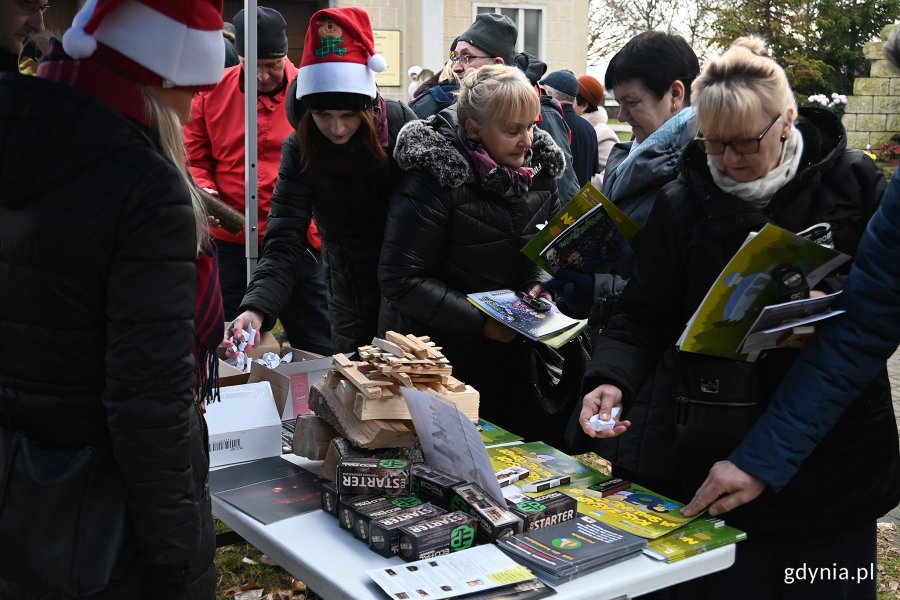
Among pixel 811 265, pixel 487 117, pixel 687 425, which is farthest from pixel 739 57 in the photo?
pixel 487 117

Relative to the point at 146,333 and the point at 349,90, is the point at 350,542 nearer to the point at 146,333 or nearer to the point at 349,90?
the point at 146,333

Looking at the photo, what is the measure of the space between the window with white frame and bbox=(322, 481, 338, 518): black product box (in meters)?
11.8

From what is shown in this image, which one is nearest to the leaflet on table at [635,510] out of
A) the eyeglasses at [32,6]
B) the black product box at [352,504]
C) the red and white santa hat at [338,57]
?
Result: the black product box at [352,504]

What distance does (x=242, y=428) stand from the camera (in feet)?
7.59

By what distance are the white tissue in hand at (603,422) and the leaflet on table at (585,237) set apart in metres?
0.51

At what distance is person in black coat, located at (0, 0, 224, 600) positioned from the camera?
59.3 inches

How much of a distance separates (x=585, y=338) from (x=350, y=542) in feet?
4.47

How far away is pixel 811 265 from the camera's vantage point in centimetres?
179

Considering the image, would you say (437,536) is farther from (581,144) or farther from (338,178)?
(581,144)

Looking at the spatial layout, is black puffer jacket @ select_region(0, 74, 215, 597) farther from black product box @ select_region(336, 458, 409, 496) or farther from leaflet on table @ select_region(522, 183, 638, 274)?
leaflet on table @ select_region(522, 183, 638, 274)

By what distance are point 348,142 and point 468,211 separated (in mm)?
479

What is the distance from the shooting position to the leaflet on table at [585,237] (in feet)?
7.41

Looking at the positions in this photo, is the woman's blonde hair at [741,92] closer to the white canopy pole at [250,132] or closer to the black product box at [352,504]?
the black product box at [352,504]

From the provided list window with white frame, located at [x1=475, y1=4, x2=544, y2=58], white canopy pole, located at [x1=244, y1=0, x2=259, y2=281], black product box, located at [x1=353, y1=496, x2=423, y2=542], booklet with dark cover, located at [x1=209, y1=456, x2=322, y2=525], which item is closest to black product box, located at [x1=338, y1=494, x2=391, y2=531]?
black product box, located at [x1=353, y1=496, x2=423, y2=542]
